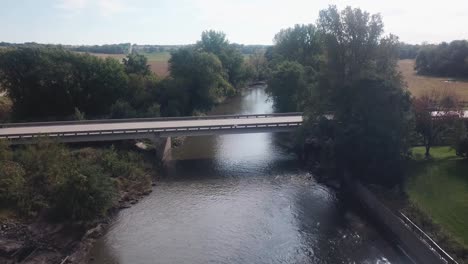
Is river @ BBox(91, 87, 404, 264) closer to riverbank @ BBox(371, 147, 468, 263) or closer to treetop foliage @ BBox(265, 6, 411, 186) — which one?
riverbank @ BBox(371, 147, 468, 263)

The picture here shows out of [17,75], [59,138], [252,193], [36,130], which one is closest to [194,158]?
[252,193]

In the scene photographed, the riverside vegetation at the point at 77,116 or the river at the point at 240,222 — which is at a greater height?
the riverside vegetation at the point at 77,116

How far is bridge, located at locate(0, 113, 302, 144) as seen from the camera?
4538cm

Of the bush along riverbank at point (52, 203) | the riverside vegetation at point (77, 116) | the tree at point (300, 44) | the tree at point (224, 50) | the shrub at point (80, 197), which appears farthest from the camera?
the tree at point (224, 50)

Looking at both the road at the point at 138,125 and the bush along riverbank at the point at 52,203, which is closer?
the bush along riverbank at the point at 52,203

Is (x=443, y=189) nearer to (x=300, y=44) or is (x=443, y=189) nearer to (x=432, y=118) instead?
(x=432, y=118)

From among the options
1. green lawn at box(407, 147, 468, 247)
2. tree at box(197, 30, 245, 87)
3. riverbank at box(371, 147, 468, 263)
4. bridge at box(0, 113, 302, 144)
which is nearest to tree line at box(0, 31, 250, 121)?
bridge at box(0, 113, 302, 144)

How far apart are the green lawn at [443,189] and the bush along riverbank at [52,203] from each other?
2659cm

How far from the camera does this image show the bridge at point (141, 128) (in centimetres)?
4538

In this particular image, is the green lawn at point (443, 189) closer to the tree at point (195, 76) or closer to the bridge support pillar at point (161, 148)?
the bridge support pillar at point (161, 148)

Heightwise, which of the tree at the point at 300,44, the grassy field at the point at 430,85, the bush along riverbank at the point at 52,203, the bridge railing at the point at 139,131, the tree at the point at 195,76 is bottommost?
the bush along riverbank at the point at 52,203

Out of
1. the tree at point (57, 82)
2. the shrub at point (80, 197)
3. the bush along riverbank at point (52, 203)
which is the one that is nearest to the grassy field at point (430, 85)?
the tree at point (57, 82)

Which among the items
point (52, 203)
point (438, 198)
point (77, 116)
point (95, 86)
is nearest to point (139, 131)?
point (77, 116)

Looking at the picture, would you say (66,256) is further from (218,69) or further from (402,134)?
(218,69)
